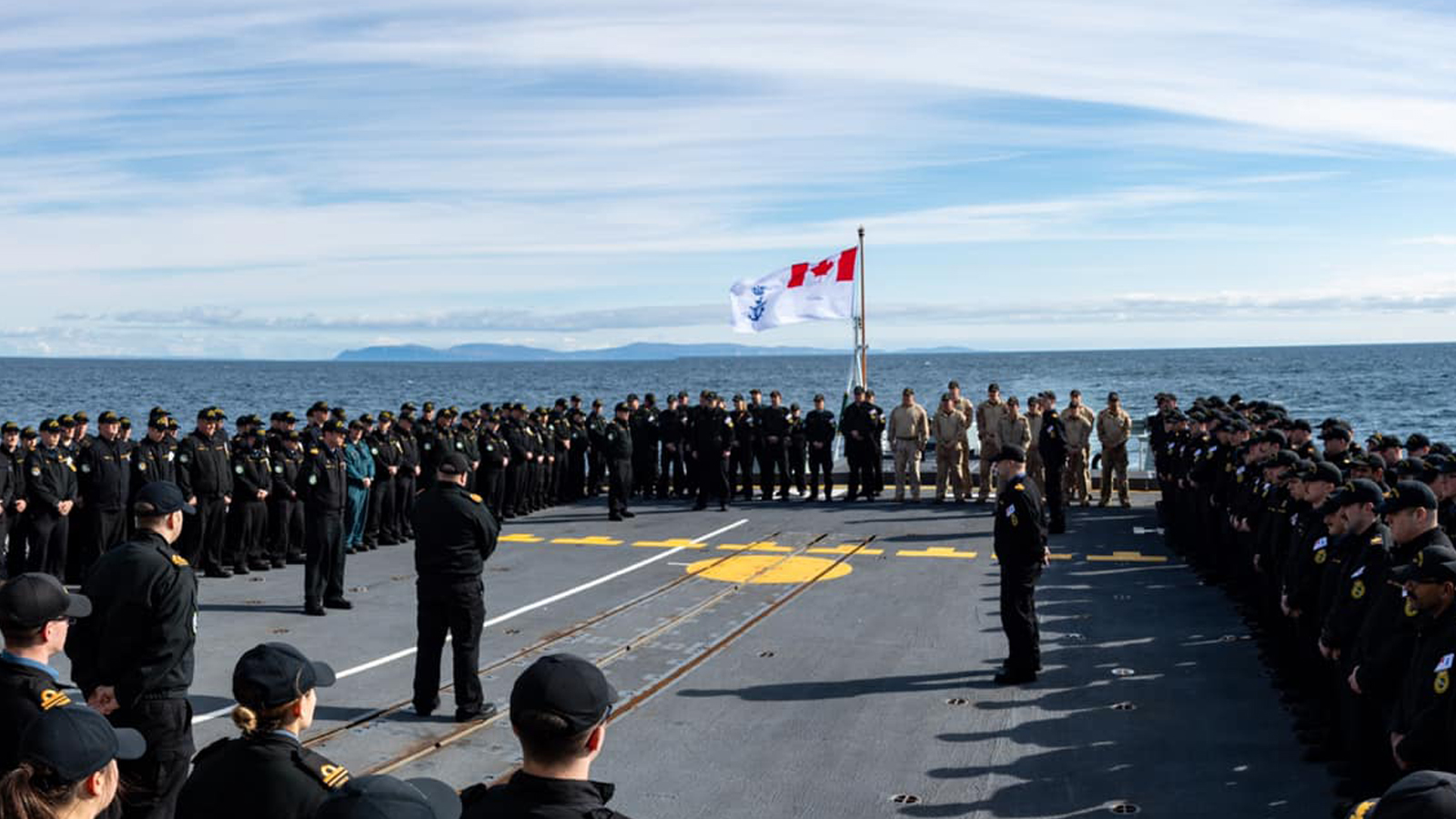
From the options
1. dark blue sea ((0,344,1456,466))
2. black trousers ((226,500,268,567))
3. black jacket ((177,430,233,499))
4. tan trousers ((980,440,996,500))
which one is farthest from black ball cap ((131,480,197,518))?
dark blue sea ((0,344,1456,466))

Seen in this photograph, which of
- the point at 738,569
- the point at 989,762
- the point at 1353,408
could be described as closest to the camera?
the point at 989,762

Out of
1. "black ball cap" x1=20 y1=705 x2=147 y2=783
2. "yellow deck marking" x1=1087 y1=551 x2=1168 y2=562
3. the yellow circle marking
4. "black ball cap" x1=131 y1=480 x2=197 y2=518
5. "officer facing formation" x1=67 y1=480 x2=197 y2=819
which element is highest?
"black ball cap" x1=131 y1=480 x2=197 y2=518

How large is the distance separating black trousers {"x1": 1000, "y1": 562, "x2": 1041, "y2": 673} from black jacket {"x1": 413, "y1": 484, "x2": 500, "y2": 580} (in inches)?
164

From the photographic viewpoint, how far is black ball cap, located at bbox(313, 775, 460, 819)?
257 cm

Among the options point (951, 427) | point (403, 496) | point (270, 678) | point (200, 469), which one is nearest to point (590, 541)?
point (403, 496)

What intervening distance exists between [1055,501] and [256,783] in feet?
49.2

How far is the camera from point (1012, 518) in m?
9.67

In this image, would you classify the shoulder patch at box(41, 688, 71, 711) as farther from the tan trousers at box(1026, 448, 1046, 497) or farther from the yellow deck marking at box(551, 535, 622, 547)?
the tan trousers at box(1026, 448, 1046, 497)

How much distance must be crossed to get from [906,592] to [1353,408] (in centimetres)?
6488

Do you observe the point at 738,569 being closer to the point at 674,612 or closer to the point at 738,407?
the point at 674,612

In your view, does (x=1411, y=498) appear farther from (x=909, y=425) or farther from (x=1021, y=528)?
(x=909, y=425)

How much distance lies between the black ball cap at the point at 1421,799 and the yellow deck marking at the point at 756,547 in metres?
13.1

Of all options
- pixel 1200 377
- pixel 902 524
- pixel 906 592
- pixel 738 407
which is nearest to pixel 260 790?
pixel 906 592

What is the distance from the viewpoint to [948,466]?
2086cm
